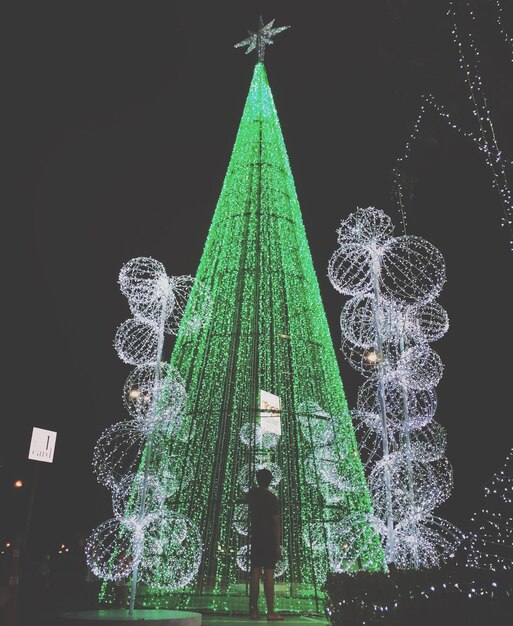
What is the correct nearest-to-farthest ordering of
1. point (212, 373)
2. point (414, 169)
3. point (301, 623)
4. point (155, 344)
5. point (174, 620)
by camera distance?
1. point (174, 620)
2. point (301, 623)
3. point (414, 169)
4. point (155, 344)
5. point (212, 373)

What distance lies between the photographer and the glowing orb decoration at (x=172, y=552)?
22.9 feet

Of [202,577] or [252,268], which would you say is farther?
[252,268]

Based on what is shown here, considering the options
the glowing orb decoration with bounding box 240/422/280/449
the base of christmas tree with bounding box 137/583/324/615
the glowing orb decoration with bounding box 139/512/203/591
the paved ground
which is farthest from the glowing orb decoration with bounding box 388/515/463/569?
the glowing orb decoration with bounding box 139/512/203/591

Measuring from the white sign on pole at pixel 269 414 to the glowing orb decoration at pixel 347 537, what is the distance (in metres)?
1.48

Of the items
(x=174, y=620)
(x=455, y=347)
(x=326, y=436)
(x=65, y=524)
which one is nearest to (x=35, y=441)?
(x=326, y=436)

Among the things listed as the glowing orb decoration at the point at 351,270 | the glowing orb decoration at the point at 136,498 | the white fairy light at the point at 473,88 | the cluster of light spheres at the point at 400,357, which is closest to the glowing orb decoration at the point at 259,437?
the cluster of light spheres at the point at 400,357

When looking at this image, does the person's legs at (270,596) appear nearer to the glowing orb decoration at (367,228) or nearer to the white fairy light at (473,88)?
the white fairy light at (473,88)

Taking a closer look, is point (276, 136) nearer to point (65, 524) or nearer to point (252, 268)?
point (252, 268)

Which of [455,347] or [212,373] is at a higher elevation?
[455,347]

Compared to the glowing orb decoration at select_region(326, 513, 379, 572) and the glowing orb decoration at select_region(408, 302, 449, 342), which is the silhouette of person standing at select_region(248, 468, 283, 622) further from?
the glowing orb decoration at select_region(408, 302, 449, 342)

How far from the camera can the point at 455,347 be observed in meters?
16.4

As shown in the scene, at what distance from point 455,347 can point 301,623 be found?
1185 cm

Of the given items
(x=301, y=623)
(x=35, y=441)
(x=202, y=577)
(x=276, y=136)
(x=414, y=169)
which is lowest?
(x=301, y=623)

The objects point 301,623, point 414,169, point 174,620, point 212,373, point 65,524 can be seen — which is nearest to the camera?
point 174,620
